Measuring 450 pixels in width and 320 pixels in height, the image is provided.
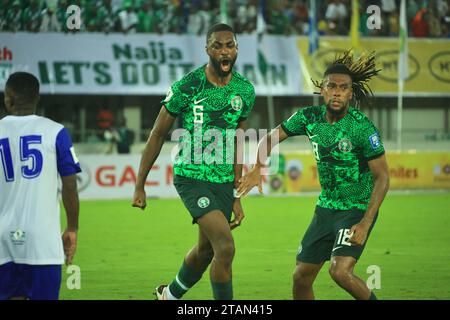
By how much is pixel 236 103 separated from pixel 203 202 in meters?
0.94

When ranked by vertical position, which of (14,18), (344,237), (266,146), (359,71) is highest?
(14,18)

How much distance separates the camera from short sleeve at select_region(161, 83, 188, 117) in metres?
8.75

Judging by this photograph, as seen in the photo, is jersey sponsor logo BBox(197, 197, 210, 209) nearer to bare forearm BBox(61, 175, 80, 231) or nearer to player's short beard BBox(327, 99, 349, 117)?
player's short beard BBox(327, 99, 349, 117)

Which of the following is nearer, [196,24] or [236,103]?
[236,103]

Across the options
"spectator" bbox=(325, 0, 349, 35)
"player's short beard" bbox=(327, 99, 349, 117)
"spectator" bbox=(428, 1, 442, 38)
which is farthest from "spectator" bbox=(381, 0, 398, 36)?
"player's short beard" bbox=(327, 99, 349, 117)

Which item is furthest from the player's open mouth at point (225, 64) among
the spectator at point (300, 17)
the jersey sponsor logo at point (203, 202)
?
the spectator at point (300, 17)

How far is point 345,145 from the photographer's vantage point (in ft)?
26.9

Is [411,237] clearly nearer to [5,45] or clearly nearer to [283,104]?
[5,45]

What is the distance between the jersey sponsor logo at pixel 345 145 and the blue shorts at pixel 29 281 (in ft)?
8.77

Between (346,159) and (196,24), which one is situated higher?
(196,24)

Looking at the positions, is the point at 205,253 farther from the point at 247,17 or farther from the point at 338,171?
the point at 247,17

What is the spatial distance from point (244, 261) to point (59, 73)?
1628cm

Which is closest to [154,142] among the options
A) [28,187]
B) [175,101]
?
[175,101]

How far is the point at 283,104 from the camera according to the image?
114 ft
